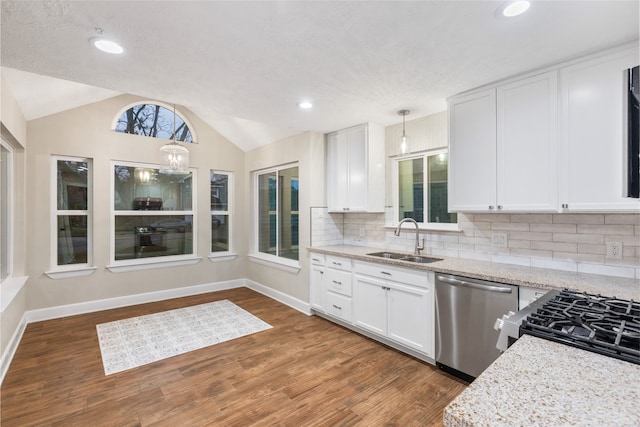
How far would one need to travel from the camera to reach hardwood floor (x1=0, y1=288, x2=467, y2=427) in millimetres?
2068

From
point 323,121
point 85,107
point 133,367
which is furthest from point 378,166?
point 85,107

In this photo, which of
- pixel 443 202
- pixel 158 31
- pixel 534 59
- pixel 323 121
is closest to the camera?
pixel 158 31

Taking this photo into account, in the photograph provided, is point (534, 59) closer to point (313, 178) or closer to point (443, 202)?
point (443, 202)

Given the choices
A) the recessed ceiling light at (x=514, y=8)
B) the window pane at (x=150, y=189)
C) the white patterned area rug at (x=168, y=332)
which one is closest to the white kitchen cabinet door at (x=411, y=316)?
the white patterned area rug at (x=168, y=332)

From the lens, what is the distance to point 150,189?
4734mm

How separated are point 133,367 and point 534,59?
407 centimetres

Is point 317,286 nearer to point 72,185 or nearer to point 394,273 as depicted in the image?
point 394,273

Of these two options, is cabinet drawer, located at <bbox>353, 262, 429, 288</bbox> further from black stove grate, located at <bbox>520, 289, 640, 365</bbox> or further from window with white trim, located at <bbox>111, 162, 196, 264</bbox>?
window with white trim, located at <bbox>111, 162, 196, 264</bbox>

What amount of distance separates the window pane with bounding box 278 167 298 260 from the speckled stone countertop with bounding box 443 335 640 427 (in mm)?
3739

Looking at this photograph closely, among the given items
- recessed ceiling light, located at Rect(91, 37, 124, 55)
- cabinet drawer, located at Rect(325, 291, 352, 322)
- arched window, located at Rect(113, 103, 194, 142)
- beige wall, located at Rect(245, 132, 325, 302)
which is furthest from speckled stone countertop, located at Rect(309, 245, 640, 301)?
arched window, located at Rect(113, 103, 194, 142)

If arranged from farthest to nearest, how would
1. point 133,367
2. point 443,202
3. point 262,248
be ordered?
point 262,248
point 443,202
point 133,367

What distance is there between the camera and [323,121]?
368cm

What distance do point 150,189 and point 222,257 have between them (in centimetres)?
160

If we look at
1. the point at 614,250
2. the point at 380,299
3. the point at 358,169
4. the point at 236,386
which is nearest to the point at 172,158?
the point at 358,169
